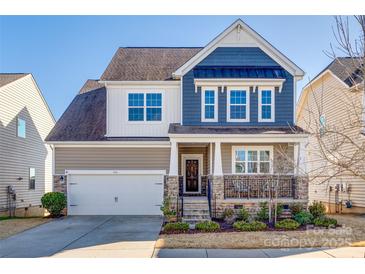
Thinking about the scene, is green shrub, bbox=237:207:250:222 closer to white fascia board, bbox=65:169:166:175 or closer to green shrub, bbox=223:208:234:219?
green shrub, bbox=223:208:234:219

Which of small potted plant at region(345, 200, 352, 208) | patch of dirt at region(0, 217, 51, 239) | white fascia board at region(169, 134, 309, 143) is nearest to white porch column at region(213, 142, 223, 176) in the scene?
white fascia board at region(169, 134, 309, 143)

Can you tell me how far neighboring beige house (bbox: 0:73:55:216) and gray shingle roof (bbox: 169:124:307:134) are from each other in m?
8.27

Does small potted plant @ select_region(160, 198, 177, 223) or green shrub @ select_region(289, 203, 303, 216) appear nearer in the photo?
small potted plant @ select_region(160, 198, 177, 223)

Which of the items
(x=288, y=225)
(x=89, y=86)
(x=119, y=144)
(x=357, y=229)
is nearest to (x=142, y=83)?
(x=119, y=144)

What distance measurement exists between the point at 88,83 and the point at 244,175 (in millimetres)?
Result: 11031

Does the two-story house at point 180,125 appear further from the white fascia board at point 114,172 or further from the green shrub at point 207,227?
the green shrub at point 207,227

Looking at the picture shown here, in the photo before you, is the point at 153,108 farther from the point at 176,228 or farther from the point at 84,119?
the point at 176,228

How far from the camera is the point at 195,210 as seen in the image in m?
14.7

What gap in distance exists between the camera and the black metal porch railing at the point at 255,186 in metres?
15.2

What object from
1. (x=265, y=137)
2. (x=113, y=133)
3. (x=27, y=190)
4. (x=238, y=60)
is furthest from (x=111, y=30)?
(x=27, y=190)

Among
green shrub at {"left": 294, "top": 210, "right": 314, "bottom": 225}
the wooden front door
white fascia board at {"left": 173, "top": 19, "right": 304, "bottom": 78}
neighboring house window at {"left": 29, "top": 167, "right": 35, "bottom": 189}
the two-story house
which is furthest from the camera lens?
→ neighboring house window at {"left": 29, "top": 167, "right": 35, "bottom": 189}

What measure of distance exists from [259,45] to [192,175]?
655 centimetres

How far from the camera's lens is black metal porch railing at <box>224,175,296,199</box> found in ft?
49.7

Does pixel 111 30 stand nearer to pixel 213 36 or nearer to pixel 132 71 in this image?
pixel 132 71
